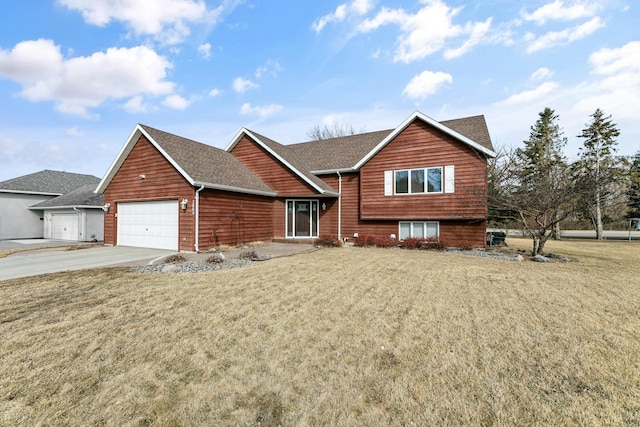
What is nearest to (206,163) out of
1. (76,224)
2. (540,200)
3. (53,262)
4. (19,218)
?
(53,262)

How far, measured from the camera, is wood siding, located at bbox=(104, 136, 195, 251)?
12.7 m

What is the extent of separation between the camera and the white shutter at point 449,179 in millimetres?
13867

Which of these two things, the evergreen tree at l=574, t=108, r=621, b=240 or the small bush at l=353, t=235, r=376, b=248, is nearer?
the small bush at l=353, t=235, r=376, b=248

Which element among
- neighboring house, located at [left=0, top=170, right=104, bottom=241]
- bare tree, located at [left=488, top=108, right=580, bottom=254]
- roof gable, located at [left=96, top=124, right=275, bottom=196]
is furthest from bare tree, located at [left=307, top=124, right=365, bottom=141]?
bare tree, located at [left=488, top=108, right=580, bottom=254]

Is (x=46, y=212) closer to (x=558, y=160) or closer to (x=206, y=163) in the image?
(x=206, y=163)

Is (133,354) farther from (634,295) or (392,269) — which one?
(634,295)

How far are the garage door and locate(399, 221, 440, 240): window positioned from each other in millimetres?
11169

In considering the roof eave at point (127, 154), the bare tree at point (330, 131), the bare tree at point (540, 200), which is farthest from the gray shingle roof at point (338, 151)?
the bare tree at point (330, 131)

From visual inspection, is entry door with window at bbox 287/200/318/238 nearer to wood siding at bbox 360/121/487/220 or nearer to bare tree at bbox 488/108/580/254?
wood siding at bbox 360/121/487/220

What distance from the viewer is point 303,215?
17141mm

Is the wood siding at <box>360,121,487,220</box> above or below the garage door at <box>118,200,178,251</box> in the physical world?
above

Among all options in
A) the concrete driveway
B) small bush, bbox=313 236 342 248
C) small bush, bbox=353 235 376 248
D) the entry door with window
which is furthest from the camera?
the entry door with window

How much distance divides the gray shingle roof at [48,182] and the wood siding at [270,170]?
15453 millimetres

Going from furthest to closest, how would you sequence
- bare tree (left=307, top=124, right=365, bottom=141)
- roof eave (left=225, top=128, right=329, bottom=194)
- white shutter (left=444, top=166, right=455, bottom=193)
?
1. bare tree (left=307, top=124, right=365, bottom=141)
2. roof eave (left=225, top=128, right=329, bottom=194)
3. white shutter (left=444, top=166, right=455, bottom=193)
